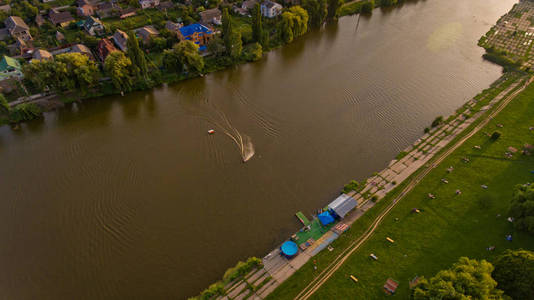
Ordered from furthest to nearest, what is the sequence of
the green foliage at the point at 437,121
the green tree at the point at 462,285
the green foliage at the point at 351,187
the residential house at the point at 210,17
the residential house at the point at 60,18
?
the residential house at the point at 210,17 < the residential house at the point at 60,18 < the green foliage at the point at 437,121 < the green foliage at the point at 351,187 < the green tree at the point at 462,285

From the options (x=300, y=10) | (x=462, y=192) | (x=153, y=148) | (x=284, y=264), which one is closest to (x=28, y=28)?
(x=153, y=148)

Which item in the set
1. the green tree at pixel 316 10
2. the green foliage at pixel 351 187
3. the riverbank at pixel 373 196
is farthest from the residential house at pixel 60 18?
the green foliage at pixel 351 187

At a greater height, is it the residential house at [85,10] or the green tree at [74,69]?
the residential house at [85,10]

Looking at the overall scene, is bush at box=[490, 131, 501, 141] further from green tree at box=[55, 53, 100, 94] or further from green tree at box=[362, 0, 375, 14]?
green tree at box=[55, 53, 100, 94]

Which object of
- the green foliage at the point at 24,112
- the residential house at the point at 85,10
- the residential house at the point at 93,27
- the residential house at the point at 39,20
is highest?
the residential house at the point at 85,10

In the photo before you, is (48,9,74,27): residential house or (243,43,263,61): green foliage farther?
(48,9,74,27): residential house

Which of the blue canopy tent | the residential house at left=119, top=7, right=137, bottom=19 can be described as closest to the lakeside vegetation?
the residential house at left=119, top=7, right=137, bottom=19

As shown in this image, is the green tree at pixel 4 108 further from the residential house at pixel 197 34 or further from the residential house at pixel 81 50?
the residential house at pixel 197 34
